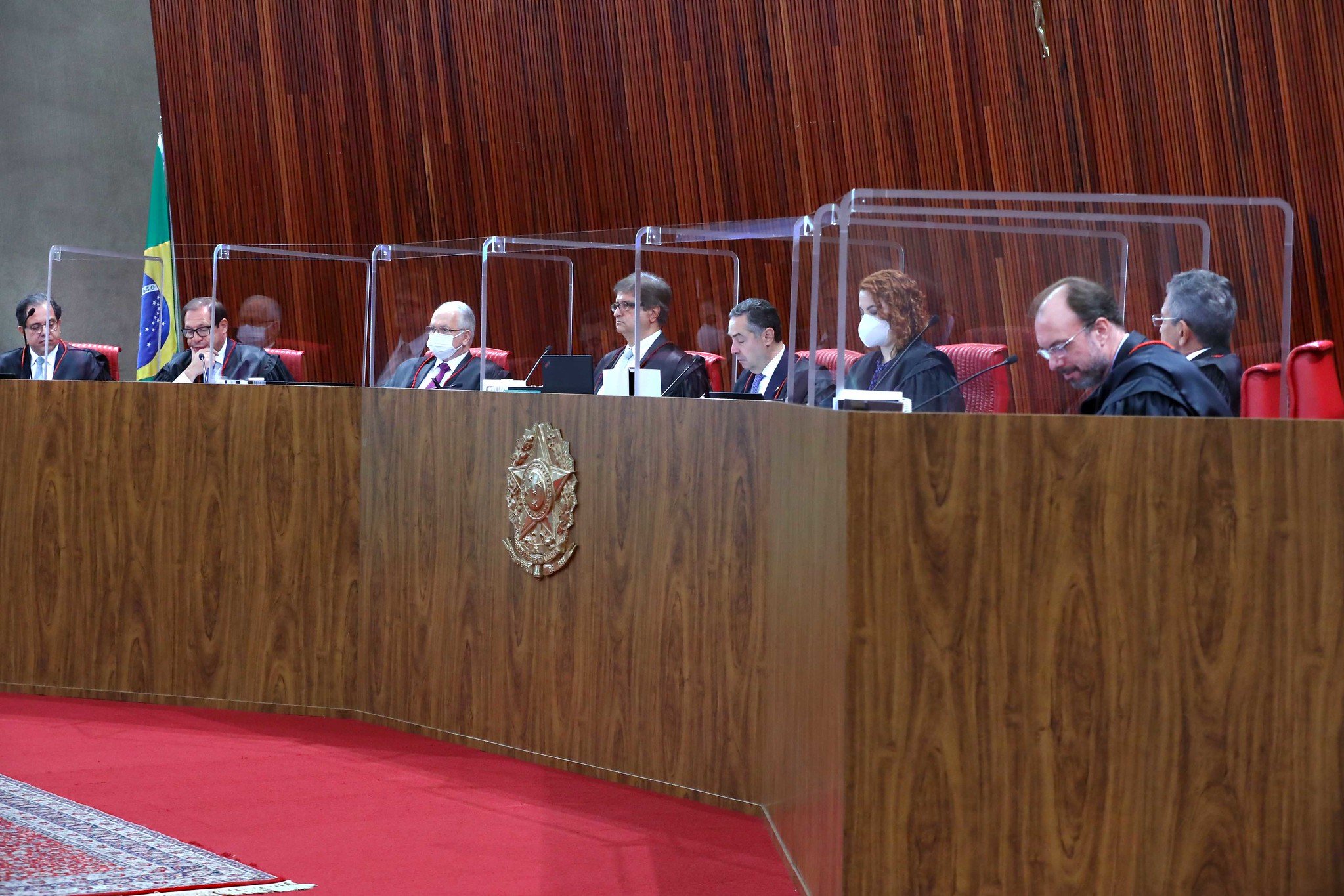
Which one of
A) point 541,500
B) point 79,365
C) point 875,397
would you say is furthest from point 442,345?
point 875,397

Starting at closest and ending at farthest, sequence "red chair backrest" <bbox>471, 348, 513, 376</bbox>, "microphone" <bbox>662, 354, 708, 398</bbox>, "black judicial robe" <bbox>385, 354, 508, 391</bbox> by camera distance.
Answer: "microphone" <bbox>662, 354, 708, 398</bbox>, "red chair backrest" <bbox>471, 348, 513, 376</bbox>, "black judicial robe" <bbox>385, 354, 508, 391</bbox>

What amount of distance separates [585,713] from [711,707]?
45 cm

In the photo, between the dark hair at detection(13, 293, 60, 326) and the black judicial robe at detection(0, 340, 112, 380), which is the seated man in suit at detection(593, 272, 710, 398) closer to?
the black judicial robe at detection(0, 340, 112, 380)

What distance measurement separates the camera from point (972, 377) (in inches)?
95.8

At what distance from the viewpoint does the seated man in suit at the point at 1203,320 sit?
271 cm

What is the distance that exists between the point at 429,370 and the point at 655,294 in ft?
3.29

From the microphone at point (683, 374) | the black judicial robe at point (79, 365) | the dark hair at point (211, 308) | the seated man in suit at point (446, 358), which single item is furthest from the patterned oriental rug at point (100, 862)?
the black judicial robe at point (79, 365)

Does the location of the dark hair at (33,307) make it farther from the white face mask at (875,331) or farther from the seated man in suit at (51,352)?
the white face mask at (875,331)

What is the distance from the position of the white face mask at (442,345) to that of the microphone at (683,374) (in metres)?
1.02

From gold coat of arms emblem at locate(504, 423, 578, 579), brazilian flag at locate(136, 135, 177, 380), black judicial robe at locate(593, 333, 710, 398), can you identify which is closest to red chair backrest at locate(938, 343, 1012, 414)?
gold coat of arms emblem at locate(504, 423, 578, 579)

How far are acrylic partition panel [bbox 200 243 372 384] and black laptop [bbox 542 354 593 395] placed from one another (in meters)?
1.00

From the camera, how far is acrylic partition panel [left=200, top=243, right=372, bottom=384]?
16.0 ft

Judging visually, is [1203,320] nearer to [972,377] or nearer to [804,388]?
[972,377]

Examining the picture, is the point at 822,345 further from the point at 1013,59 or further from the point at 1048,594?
the point at 1013,59
